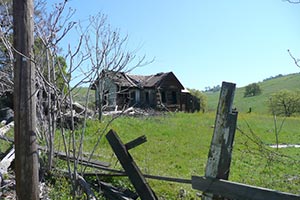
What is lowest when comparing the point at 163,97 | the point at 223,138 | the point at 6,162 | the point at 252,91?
the point at 6,162

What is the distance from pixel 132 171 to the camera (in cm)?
376

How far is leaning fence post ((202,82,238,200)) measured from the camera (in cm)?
274

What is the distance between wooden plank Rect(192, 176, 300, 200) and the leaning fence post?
2.5 inches

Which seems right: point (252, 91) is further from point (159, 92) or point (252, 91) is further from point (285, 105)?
point (285, 105)

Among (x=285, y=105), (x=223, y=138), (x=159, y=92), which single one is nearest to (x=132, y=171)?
(x=223, y=138)

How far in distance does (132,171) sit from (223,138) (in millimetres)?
1432

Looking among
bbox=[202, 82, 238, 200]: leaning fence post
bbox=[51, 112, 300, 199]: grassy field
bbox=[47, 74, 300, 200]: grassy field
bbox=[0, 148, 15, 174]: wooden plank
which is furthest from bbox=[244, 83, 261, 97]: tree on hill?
bbox=[202, 82, 238, 200]: leaning fence post

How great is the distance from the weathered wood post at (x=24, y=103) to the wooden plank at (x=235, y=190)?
2.03 meters

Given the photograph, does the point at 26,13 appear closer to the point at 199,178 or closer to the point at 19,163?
the point at 19,163

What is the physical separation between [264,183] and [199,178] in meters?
→ 5.41

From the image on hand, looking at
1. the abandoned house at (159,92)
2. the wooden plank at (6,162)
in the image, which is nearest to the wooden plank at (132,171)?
the wooden plank at (6,162)

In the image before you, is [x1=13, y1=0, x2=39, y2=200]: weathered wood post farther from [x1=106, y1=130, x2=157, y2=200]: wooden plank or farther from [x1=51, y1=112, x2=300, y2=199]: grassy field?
[x1=51, y1=112, x2=300, y2=199]: grassy field

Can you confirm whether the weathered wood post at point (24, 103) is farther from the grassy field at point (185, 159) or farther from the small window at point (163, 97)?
the small window at point (163, 97)

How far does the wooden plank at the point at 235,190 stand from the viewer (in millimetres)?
2404
